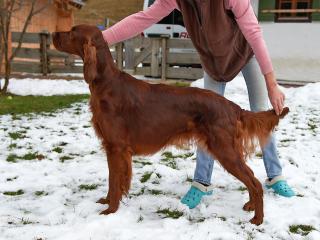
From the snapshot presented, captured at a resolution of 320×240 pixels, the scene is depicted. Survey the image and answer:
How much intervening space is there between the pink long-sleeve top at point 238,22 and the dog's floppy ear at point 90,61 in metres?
0.25

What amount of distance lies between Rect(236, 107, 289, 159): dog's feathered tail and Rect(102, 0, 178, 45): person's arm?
997 millimetres

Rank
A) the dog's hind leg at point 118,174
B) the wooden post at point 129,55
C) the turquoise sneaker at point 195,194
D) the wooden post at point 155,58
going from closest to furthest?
the dog's hind leg at point 118,174 < the turquoise sneaker at point 195,194 < the wooden post at point 155,58 < the wooden post at point 129,55

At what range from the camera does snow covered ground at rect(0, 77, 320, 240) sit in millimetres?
2641

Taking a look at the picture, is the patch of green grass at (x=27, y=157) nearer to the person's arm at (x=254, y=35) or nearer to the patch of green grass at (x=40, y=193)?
the patch of green grass at (x=40, y=193)

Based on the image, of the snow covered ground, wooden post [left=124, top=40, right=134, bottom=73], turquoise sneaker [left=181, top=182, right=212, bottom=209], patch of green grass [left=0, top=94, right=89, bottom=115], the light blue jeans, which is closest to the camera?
the snow covered ground

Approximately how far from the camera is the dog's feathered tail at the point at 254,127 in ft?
9.66

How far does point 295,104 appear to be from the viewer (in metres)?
8.12

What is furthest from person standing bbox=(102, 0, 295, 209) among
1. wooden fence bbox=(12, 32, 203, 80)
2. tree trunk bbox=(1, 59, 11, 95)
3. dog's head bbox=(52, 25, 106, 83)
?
wooden fence bbox=(12, 32, 203, 80)

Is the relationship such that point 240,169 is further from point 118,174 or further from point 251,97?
point 118,174

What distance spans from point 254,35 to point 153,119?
916 mm

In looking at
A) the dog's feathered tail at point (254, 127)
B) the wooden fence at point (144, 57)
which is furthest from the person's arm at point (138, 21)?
the wooden fence at point (144, 57)

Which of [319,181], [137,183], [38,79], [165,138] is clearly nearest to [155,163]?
[137,183]

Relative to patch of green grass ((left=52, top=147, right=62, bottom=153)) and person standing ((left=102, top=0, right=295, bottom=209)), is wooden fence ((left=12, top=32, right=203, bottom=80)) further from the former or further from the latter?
person standing ((left=102, top=0, right=295, bottom=209))

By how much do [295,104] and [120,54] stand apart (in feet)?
19.2
